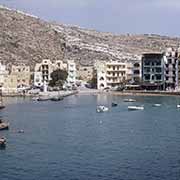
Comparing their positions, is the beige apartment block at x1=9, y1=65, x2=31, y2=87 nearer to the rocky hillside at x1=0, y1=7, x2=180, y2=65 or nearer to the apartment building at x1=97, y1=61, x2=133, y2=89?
the apartment building at x1=97, y1=61, x2=133, y2=89

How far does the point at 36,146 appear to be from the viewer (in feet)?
132

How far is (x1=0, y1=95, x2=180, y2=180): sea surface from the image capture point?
32188 millimetres

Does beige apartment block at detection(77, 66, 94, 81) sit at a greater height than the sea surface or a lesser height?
greater

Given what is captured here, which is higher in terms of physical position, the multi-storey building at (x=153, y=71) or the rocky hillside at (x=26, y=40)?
the rocky hillside at (x=26, y=40)

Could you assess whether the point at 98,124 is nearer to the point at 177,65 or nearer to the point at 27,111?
the point at 27,111

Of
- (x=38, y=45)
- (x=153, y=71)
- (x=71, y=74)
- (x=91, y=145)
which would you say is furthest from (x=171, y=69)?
(x=91, y=145)

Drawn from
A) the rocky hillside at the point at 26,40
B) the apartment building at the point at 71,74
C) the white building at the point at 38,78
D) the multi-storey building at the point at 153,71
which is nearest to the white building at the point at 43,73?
the white building at the point at 38,78

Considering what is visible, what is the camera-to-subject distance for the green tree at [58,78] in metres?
104

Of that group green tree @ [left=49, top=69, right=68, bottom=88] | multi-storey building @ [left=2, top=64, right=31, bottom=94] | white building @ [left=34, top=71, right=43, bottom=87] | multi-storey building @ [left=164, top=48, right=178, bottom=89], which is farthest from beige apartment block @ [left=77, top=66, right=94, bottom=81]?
multi-storey building @ [left=164, top=48, right=178, bottom=89]

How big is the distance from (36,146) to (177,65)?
61185 millimetres

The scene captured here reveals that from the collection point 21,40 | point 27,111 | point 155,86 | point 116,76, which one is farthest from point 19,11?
point 27,111

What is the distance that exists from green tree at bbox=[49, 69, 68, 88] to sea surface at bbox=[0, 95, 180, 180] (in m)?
35.2

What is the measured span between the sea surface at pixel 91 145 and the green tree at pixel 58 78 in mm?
35155

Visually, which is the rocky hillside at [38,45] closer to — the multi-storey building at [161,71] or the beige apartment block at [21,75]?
the beige apartment block at [21,75]
